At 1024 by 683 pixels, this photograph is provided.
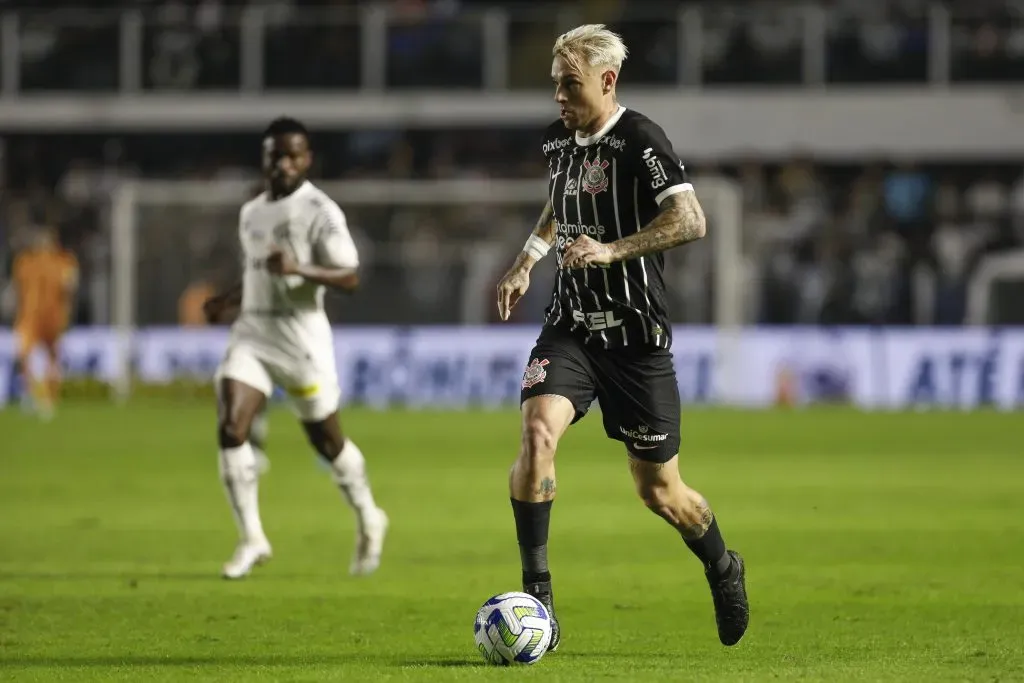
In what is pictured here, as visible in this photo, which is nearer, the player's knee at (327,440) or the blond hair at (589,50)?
the blond hair at (589,50)

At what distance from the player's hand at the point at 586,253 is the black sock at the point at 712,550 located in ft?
4.14

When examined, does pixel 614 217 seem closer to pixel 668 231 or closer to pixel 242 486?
pixel 668 231

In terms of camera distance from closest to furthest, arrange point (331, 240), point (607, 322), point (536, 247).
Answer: point (607, 322)
point (536, 247)
point (331, 240)

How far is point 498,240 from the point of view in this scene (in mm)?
29078

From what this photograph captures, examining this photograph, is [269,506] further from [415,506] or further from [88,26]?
[88,26]

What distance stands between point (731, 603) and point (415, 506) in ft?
22.8

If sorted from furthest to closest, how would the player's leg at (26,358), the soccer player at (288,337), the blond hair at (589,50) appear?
the player's leg at (26,358) → the soccer player at (288,337) → the blond hair at (589,50)

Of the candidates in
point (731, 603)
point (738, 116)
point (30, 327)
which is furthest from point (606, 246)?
point (738, 116)

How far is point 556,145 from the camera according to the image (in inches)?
297

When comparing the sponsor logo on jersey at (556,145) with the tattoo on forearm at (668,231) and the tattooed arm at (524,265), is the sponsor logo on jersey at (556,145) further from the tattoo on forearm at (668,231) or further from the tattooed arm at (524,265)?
the tattoo on forearm at (668,231)

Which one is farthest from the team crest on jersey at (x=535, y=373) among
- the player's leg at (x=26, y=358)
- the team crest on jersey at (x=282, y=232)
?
the player's leg at (x=26, y=358)

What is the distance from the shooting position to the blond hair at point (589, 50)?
23.7 ft

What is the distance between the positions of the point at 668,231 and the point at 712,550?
52.4 inches

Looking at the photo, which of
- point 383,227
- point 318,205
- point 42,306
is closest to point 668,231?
point 318,205
